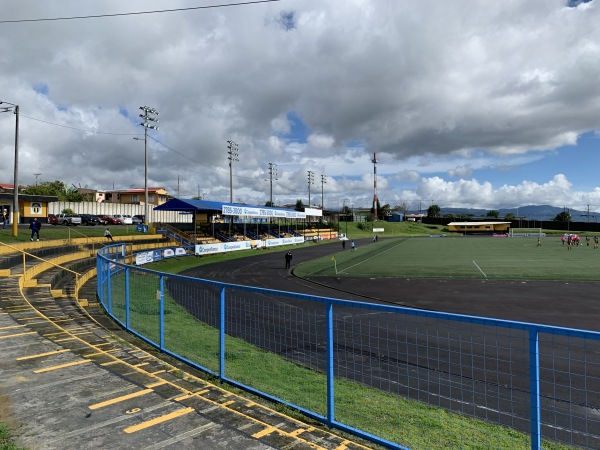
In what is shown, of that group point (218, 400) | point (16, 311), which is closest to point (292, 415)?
point (218, 400)

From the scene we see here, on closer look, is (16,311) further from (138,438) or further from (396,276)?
(396,276)

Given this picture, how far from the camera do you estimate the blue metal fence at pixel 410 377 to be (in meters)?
5.04

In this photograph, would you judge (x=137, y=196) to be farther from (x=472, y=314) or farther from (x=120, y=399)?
(x=120, y=399)

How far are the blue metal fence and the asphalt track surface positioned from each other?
5 centimetres

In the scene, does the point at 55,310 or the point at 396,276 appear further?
the point at 396,276

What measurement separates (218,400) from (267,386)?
6.34 feet

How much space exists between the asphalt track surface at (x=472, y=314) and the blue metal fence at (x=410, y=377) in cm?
5

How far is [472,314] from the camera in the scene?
15656 millimetres

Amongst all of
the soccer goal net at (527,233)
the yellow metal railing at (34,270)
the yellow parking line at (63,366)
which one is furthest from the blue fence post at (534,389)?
the soccer goal net at (527,233)

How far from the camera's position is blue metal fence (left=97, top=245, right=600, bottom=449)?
5.04m

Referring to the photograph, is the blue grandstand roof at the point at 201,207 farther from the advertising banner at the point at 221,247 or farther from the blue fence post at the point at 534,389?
the blue fence post at the point at 534,389

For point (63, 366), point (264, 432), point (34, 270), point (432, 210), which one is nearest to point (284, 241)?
point (34, 270)

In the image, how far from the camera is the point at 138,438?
437 centimetres

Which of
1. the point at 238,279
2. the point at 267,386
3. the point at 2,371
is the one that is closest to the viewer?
the point at 2,371
